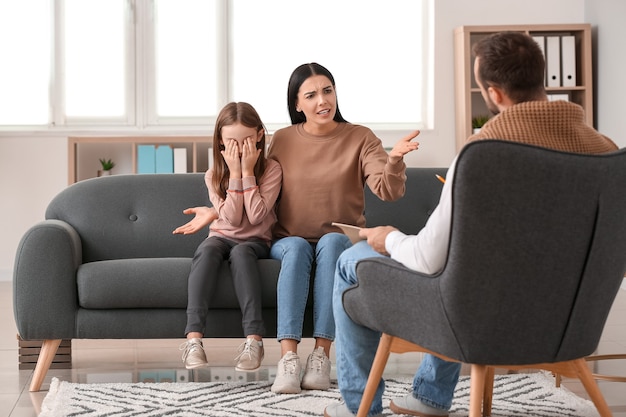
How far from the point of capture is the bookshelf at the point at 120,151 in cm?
593

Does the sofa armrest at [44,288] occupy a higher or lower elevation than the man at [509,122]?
lower

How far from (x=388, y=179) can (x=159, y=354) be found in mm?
1238

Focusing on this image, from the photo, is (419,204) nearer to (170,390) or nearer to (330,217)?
(330,217)

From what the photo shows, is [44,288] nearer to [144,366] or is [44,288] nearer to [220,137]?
[144,366]

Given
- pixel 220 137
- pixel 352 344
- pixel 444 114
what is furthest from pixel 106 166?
pixel 352 344

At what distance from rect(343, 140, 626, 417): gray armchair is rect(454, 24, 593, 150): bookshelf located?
4.18 meters

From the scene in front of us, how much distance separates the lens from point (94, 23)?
627 centimetres

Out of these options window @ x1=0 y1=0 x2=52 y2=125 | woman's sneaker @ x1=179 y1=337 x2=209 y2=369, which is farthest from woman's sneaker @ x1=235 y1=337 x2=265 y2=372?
window @ x1=0 y1=0 x2=52 y2=125

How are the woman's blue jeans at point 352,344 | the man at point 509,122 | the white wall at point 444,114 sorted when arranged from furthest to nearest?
the white wall at point 444,114
the woman's blue jeans at point 352,344
the man at point 509,122

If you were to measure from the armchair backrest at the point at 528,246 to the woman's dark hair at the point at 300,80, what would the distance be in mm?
1537

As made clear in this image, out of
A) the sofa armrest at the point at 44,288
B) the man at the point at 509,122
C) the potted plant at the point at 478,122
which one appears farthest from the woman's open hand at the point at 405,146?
the potted plant at the point at 478,122

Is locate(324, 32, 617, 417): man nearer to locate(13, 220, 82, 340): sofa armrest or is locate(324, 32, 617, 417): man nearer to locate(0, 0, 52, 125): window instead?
locate(13, 220, 82, 340): sofa armrest

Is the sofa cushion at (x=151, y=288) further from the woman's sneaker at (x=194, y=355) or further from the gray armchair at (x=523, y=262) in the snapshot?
the gray armchair at (x=523, y=262)

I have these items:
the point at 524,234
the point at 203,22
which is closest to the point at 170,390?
the point at 524,234
